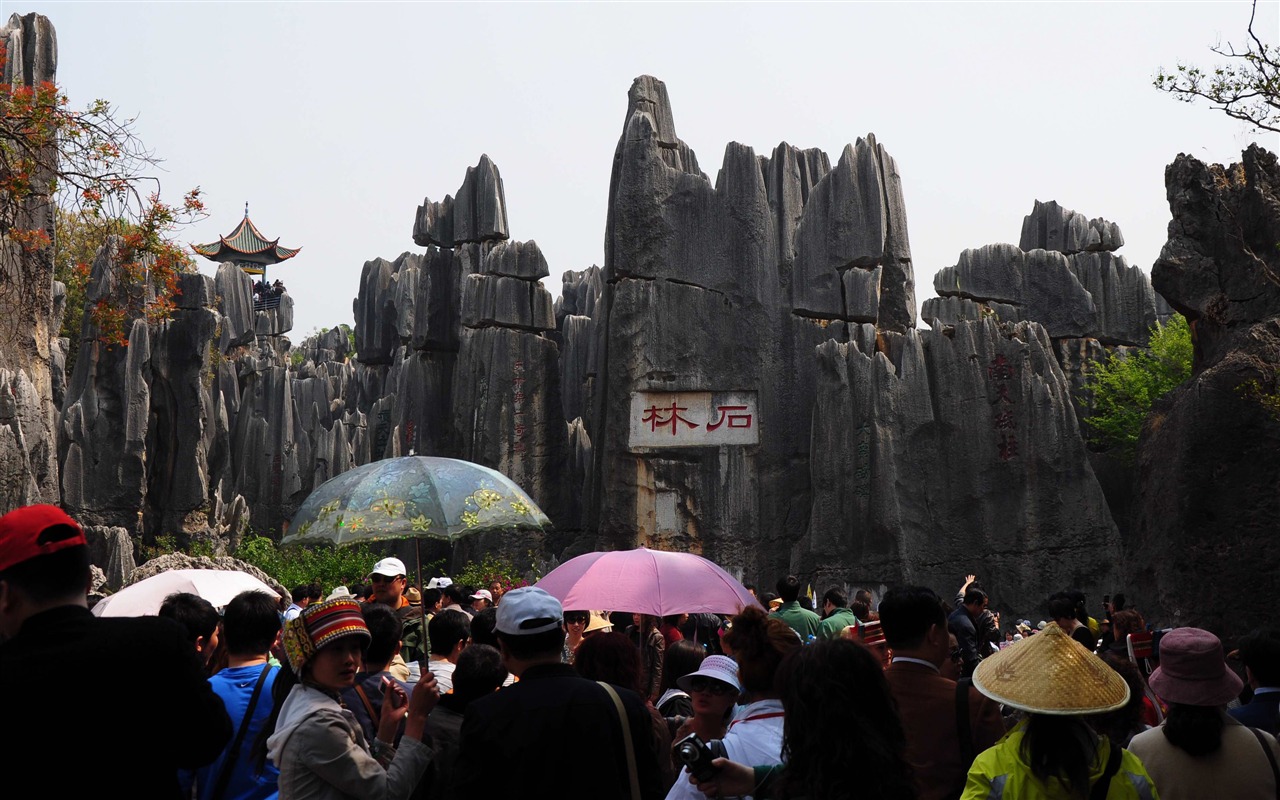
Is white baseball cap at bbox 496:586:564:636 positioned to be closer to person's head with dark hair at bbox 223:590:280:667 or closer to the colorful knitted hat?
the colorful knitted hat

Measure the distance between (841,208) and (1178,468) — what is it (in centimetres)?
1158

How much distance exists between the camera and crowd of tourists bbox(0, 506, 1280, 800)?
Answer: 2.65 metres

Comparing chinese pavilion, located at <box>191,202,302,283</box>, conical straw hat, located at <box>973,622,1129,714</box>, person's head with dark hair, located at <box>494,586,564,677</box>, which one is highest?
chinese pavilion, located at <box>191,202,302,283</box>

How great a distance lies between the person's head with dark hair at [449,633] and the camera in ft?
17.7

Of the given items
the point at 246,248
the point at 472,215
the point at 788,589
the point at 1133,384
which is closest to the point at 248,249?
the point at 246,248

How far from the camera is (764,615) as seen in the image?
150 inches

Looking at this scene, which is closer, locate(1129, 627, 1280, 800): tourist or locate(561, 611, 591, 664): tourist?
locate(1129, 627, 1280, 800): tourist

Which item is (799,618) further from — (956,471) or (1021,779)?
(956,471)

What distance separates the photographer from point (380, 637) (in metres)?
4.76

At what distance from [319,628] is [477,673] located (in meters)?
0.56

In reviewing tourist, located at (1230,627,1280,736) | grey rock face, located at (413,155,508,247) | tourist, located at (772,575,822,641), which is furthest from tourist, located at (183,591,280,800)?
grey rock face, located at (413,155,508,247)

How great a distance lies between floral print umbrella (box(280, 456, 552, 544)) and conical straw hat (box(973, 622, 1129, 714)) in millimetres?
2824

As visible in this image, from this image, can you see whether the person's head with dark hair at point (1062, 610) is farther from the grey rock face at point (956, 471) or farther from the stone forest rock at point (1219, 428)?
the grey rock face at point (956, 471)

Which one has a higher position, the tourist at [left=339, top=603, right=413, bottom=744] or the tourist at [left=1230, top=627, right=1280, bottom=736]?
the tourist at [left=339, top=603, right=413, bottom=744]
